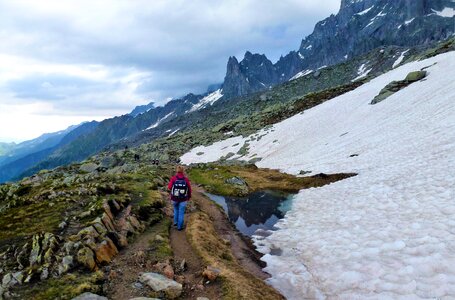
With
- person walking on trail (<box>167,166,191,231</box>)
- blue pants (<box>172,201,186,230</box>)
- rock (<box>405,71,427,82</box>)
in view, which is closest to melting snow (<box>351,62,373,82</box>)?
rock (<box>405,71,427,82</box>)

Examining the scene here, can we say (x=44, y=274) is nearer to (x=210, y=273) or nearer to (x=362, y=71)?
(x=210, y=273)

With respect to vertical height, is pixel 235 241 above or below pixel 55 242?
below

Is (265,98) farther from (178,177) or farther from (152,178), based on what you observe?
(178,177)

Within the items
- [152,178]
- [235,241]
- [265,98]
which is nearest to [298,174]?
[152,178]

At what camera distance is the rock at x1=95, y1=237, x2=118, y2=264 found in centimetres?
1463

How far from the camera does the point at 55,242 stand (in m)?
15.3

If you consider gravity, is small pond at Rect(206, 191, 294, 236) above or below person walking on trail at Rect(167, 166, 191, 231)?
below

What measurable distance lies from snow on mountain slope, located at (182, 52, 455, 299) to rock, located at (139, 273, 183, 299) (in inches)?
154

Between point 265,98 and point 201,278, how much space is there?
6062 inches

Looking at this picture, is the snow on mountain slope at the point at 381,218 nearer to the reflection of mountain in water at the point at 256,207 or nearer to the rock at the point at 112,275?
the reflection of mountain in water at the point at 256,207

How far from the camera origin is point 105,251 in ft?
49.5

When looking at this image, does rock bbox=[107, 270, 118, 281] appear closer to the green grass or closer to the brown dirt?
the green grass

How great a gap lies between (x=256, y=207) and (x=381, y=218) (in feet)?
36.9

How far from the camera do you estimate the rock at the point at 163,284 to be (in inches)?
484
